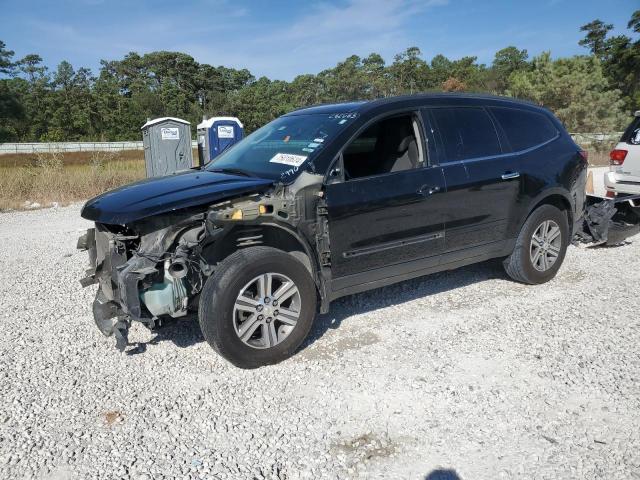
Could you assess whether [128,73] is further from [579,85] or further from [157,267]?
[157,267]

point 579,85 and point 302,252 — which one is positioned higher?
point 579,85

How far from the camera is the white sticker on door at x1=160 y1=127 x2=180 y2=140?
1090cm

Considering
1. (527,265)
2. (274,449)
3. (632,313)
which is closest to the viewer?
(274,449)

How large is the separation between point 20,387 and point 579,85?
120ft

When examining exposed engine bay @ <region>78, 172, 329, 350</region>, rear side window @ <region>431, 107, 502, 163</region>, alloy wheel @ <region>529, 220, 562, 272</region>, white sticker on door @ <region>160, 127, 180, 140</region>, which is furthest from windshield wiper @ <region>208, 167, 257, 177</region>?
white sticker on door @ <region>160, 127, 180, 140</region>

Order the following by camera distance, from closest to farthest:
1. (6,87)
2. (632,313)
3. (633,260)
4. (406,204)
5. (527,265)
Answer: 1. (406,204)
2. (632,313)
3. (527,265)
4. (633,260)
5. (6,87)

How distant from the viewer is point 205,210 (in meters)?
3.53

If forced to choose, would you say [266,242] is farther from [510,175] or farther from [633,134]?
[633,134]

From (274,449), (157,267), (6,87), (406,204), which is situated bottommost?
(274,449)

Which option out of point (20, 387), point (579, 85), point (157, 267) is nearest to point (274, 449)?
point (157, 267)

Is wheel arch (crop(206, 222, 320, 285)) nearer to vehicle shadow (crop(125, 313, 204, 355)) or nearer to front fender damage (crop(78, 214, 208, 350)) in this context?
front fender damage (crop(78, 214, 208, 350))

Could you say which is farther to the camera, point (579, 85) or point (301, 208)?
point (579, 85)

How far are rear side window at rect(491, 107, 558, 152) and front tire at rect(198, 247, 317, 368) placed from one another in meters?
2.62

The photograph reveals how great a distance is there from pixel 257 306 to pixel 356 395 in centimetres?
89
